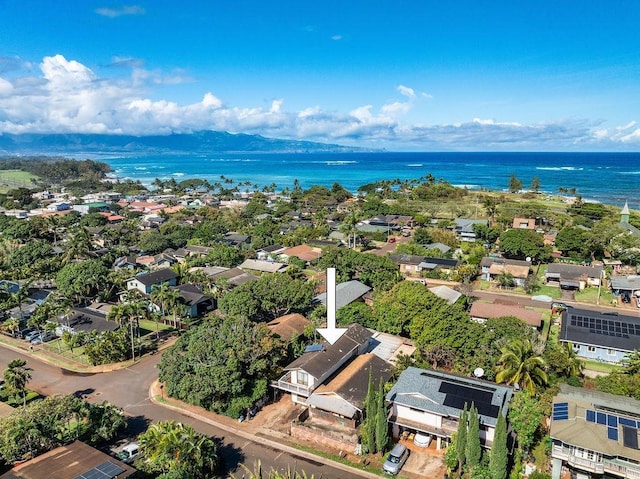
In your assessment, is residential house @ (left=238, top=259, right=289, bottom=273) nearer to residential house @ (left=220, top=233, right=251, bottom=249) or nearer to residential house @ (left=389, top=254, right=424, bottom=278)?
residential house @ (left=220, top=233, right=251, bottom=249)

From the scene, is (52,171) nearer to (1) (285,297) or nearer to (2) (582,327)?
(1) (285,297)

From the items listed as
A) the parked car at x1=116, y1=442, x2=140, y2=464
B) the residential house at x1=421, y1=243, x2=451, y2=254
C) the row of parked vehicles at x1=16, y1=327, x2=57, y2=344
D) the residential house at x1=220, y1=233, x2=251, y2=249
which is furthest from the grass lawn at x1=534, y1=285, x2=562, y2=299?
the row of parked vehicles at x1=16, y1=327, x2=57, y2=344

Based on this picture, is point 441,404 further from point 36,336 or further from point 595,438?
point 36,336

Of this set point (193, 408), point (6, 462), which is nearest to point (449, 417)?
point (193, 408)

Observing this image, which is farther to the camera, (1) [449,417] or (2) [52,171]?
(2) [52,171]

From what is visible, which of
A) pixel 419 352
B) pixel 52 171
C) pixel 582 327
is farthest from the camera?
pixel 52 171

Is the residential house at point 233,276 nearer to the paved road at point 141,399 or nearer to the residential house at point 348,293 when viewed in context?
the residential house at point 348,293
